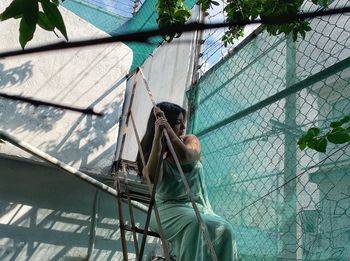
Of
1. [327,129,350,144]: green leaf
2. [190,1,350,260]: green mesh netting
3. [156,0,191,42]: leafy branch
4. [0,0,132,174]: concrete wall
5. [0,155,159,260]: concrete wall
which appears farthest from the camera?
[0,0,132,174]: concrete wall

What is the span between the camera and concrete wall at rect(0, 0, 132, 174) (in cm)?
359

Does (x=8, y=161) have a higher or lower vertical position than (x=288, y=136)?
higher

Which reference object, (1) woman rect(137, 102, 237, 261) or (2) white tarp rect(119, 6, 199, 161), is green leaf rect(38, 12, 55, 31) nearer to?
(1) woman rect(137, 102, 237, 261)

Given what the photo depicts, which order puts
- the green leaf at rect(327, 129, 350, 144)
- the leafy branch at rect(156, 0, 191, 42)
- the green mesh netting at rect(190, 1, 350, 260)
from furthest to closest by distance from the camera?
the leafy branch at rect(156, 0, 191, 42), the green mesh netting at rect(190, 1, 350, 260), the green leaf at rect(327, 129, 350, 144)

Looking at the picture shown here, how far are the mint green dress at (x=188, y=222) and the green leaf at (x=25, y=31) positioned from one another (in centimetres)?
134

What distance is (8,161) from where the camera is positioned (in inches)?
140

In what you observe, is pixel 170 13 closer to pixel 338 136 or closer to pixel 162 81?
pixel 338 136

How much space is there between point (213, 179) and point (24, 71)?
211cm

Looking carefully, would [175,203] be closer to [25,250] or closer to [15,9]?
[15,9]

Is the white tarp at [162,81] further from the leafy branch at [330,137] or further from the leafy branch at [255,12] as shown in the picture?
the leafy branch at [330,137]

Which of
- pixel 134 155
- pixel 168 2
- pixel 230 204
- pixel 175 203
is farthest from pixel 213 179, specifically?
pixel 134 155

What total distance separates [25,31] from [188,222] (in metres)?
1.41

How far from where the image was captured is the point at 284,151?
1934mm

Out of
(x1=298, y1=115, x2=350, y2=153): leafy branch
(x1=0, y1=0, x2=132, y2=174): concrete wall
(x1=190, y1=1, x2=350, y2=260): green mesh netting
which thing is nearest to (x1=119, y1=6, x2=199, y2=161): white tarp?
(x1=0, y1=0, x2=132, y2=174): concrete wall
